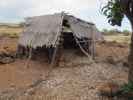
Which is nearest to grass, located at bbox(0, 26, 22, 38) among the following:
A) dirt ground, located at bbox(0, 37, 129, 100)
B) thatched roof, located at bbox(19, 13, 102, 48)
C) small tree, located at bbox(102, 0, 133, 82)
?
thatched roof, located at bbox(19, 13, 102, 48)

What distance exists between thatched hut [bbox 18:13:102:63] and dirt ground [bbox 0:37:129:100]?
24.1 inches

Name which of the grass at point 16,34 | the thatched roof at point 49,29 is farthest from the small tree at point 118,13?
the grass at point 16,34

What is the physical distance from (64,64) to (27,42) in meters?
2.61

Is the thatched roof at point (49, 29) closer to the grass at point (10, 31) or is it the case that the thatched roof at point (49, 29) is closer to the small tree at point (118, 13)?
the small tree at point (118, 13)

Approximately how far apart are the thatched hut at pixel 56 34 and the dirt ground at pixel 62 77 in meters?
0.61

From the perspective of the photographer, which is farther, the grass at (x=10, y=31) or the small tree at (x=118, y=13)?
the grass at (x=10, y=31)

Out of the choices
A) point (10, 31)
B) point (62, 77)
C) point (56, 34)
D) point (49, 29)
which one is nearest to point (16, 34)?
point (10, 31)

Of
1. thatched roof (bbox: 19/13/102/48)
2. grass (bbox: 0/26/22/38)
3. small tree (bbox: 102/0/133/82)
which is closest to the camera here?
small tree (bbox: 102/0/133/82)

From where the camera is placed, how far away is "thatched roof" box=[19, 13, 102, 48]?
15016 millimetres

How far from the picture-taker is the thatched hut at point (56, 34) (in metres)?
15.0

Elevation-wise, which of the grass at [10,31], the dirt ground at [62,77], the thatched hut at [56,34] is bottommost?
the dirt ground at [62,77]

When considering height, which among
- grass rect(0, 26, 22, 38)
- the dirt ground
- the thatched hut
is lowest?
the dirt ground

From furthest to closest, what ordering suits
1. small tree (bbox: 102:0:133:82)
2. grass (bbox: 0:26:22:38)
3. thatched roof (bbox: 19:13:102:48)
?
grass (bbox: 0:26:22:38) < thatched roof (bbox: 19:13:102:48) < small tree (bbox: 102:0:133:82)

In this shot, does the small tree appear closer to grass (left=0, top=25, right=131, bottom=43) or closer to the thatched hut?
the thatched hut
